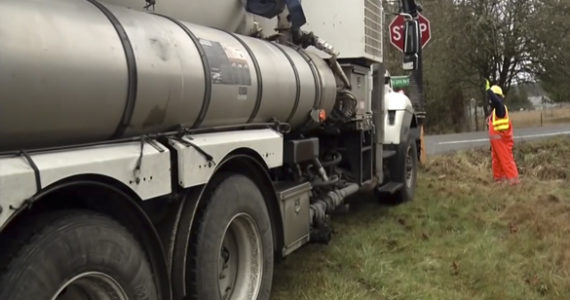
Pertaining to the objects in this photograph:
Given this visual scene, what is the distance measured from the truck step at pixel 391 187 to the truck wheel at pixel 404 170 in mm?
87

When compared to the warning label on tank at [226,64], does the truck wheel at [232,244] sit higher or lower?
lower

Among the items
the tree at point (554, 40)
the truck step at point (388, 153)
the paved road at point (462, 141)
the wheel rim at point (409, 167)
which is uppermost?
the tree at point (554, 40)

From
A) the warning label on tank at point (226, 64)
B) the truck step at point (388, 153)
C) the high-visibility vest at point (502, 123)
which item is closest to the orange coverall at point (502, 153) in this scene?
the high-visibility vest at point (502, 123)

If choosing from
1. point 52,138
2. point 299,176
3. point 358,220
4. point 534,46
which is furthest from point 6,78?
point 534,46

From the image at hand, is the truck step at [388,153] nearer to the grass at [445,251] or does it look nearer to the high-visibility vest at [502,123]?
the grass at [445,251]

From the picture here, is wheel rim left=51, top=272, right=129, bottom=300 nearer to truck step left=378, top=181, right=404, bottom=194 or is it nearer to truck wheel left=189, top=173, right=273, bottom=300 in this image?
truck wheel left=189, top=173, right=273, bottom=300

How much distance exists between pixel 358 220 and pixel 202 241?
4549 mm

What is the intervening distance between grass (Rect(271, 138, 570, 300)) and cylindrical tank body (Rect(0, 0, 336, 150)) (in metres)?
1.76

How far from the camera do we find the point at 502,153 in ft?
36.2

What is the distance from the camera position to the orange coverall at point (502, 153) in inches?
432

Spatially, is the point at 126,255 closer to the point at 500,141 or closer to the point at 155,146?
the point at 155,146

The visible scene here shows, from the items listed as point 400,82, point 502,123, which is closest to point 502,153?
point 502,123

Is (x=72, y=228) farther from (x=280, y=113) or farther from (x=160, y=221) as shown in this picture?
(x=280, y=113)

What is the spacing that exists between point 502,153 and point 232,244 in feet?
25.9
